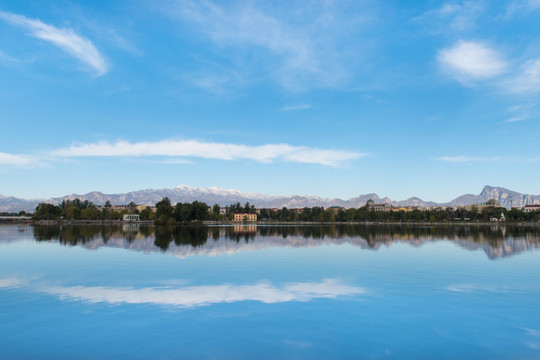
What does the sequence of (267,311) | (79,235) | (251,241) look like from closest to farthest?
(267,311), (251,241), (79,235)

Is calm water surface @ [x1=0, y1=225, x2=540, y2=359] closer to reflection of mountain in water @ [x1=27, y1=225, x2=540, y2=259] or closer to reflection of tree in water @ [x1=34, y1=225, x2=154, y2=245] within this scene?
reflection of mountain in water @ [x1=27, y1=225, x2=540, y2=259]

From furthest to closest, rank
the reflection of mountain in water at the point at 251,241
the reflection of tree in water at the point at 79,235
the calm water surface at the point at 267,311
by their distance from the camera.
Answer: the reflection of tree in water at the point at 79,235, the reflection of mountain in water at the point at 251,241, the calm water surface at the point at 267,311

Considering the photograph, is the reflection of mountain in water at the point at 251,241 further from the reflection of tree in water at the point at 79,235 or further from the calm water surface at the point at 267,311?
the calm water surface at the point at 267,311

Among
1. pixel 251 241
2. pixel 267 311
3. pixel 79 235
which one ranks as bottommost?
pixel 267 311

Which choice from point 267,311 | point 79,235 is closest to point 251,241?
point 79,235

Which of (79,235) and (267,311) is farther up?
(79,235)

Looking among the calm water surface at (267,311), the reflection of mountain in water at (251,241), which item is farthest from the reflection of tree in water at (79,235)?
the calm water surface at (267,311)

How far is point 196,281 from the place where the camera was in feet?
72.1

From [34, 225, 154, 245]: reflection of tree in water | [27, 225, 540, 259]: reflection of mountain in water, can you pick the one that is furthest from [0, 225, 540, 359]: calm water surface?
[34, 225, 154, 245]: reflection of tree in water

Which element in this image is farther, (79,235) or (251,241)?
(79,235)

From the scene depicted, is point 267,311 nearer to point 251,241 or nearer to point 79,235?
point 251,241

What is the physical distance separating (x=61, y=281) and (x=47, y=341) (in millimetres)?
10899

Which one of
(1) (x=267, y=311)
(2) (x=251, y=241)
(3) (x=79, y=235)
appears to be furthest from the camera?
(3) (x=79, y=235)

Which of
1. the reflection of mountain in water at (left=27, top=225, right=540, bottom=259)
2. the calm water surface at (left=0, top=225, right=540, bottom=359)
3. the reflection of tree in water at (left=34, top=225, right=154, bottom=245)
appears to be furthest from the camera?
the reflection of tree in water at (left=34, top=225, right=154, bottom=245)
